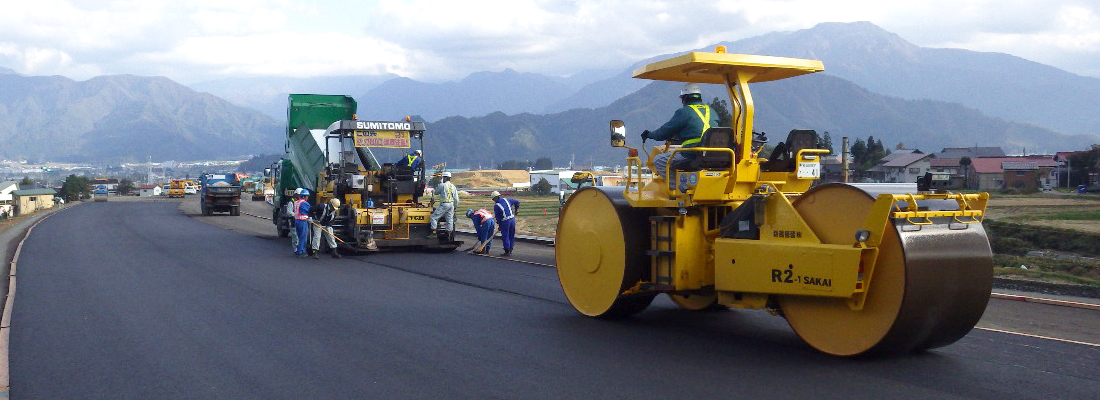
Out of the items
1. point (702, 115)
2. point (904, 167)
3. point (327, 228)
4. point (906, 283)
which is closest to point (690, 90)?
point (702, 115)

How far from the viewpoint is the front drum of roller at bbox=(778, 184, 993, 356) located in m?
5.82

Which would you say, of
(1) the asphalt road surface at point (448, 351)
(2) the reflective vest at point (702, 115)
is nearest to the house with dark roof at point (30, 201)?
(1) the asphalt road surface at point (448, 351)

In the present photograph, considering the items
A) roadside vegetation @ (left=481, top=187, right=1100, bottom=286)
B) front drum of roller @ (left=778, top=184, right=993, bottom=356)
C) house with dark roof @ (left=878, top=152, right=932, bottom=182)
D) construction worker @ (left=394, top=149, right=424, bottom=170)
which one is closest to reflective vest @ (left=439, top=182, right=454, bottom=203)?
construction worker @ (left=394, top=149, right=424, bottom=170)

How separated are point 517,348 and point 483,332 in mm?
839

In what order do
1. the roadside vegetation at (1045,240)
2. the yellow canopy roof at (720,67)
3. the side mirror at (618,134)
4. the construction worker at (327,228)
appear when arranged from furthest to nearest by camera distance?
the construction worker at (327,228), the roadside vegetation at (1045,240), the side mirror at (618,134), the yellow canopy roof at (720,67)

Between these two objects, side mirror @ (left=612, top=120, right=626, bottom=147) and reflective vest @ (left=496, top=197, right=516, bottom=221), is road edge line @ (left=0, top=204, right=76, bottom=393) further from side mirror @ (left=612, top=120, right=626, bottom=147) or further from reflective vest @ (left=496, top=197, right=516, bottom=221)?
reflective vest @ (left=496, top=197, right=516, bottom=221)

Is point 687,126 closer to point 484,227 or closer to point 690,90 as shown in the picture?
point 690,90

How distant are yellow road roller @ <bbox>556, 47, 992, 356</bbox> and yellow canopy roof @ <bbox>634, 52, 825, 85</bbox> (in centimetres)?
1

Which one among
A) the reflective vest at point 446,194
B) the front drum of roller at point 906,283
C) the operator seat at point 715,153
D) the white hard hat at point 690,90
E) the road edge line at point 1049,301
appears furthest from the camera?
the reflective vest at point 446,194

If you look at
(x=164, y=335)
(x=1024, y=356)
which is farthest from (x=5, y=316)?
(x=1024, y=356)

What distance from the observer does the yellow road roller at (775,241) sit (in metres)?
5.91

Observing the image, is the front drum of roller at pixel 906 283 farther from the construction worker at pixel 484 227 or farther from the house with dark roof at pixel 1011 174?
the house with dark roof at pixel 1011 174

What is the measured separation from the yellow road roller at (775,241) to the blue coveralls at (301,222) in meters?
9.54

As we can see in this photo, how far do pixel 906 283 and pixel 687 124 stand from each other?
8.05 ft
